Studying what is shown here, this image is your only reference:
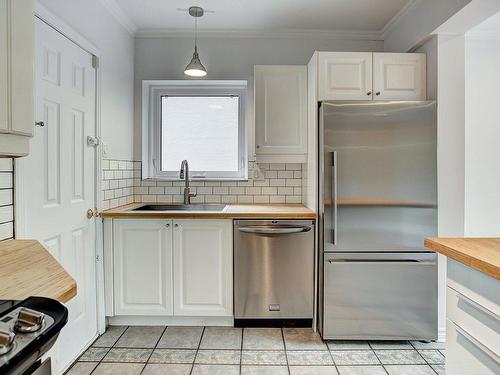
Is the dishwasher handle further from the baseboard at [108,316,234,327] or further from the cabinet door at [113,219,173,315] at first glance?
the baseboard at [108,316,234,327]

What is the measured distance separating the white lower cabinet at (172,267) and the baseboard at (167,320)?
8 cm

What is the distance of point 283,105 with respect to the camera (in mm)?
2807

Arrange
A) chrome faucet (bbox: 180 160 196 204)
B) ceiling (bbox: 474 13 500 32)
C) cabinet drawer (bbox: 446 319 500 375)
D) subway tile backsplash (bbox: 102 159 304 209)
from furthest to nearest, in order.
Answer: subway tile backsplash (bbox: 102 159 304 209)
chrome faucet (bbox: 180 160 196 204)
ceiling (bbox: 474 13 500 32)
cabinet drawer (bbox: 446 319 500 375)

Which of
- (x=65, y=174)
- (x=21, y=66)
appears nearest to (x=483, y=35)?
(x=21, y=66)

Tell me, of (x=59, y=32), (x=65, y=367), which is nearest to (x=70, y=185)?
(x=59, y=32)

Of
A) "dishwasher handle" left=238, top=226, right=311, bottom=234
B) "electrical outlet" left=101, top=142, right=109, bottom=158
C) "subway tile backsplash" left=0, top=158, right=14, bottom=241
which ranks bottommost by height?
"dishwasher handle" left=238, top=226, right=311, bottom=234

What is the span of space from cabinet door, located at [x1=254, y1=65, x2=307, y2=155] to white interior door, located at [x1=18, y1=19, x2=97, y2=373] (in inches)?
50.0

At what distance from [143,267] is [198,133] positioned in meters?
1.38

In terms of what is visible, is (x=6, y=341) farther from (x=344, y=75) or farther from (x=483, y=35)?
(x=483, y=35)

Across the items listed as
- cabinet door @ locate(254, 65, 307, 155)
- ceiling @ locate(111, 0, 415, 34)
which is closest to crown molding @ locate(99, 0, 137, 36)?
ceiling @ locate(111, 0, 415, 34)

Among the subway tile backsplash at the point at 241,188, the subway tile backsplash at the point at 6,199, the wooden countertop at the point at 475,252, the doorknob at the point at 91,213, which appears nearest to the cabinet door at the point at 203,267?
the doorknob at the point at 91,213

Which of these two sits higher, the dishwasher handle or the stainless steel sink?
the stainless steel sink

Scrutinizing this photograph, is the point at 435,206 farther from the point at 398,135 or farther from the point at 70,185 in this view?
the point at 70,185

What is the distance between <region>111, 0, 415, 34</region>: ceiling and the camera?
262cm
